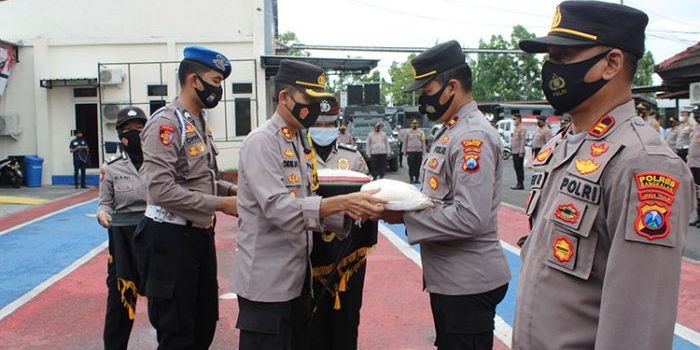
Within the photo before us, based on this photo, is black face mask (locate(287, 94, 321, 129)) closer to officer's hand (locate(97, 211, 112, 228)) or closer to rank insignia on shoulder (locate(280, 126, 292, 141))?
rank insignia on shoulder (locate(280, 126, 292, 141))

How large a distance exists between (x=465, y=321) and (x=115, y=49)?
18692mm

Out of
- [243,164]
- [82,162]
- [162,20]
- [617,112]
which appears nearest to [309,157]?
[243,164]

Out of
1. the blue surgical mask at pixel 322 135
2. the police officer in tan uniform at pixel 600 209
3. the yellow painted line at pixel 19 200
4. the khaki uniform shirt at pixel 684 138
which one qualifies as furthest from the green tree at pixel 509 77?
the police officer in tan uniform at pixel 600 209

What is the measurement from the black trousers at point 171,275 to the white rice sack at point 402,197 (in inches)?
51.5

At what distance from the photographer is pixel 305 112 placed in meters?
3.15

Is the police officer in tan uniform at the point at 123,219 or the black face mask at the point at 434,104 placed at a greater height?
the black face mask at the point at 434,104

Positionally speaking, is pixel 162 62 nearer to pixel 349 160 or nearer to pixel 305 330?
pixel 349 160

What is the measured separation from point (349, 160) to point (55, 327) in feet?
10.1

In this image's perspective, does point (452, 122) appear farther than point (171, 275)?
No

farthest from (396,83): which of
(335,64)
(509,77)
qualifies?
(335,64)

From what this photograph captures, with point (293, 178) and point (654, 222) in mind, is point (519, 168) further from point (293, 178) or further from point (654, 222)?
point (654, 222)

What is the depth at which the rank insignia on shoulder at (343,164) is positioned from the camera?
15.4ft

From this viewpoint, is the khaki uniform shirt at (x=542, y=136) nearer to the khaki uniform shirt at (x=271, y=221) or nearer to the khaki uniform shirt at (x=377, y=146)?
the khaki uniform shirt at (x=377, y=146)

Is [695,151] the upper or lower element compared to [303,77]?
lower
